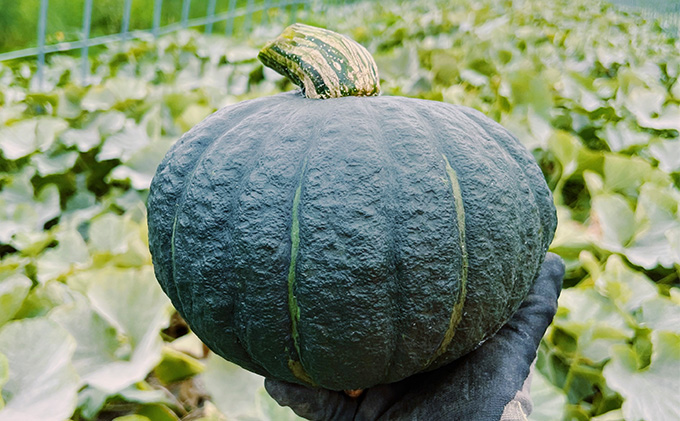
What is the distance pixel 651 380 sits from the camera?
1144 millimetres

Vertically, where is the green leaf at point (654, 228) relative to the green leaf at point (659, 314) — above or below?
above

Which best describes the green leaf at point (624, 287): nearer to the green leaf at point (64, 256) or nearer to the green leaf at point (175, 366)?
the green leaf at point (175, 366)

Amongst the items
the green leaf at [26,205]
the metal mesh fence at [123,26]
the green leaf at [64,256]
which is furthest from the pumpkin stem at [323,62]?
the metal mesh fence at [123,26]

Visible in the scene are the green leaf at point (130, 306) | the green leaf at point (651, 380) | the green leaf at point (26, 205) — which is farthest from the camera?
the green leaf at point (26, 205)

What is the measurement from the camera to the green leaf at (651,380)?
1.08 metres

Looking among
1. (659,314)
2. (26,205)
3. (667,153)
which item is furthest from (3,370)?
(667,153)

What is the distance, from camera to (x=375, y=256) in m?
0.75

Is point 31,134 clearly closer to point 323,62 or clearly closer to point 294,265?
point 323,62

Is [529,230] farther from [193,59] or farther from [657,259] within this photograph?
[193,59]

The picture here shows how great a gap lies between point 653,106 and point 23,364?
7.71 ft

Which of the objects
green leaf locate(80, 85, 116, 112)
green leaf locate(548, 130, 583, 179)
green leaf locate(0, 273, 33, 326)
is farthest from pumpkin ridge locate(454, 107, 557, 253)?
green leaf locate(80, 85, 116, 112)

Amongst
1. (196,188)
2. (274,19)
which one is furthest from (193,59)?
(274,19)

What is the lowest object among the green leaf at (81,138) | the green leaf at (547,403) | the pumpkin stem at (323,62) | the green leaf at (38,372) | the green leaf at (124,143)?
the green leaf at (81,138)

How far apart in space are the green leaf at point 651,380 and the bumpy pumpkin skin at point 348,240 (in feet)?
1.39
